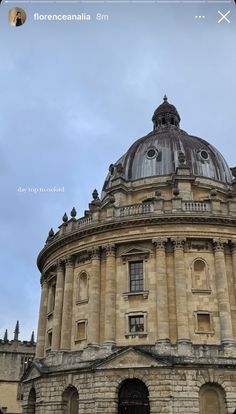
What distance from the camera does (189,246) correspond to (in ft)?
102

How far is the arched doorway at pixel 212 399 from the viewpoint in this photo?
26.5m

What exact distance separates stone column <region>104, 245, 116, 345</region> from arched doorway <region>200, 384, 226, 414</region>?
6.56m

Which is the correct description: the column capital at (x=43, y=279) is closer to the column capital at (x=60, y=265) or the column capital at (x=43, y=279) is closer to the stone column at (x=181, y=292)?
the column capital at (x=60, y=265)

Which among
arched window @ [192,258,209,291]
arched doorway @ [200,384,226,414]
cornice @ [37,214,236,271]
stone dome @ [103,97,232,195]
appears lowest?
arched doorway @ [200,384,226,414]

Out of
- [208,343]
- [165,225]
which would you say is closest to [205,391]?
[208,343]

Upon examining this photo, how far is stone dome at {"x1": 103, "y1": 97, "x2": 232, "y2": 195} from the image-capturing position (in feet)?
132

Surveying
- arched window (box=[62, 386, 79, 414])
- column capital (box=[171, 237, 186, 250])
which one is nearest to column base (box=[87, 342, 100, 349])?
arched window (box=[62, 386, 79, 414])

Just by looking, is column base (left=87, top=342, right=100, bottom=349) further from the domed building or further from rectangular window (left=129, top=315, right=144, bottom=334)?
rectangular window (left=129, top=315, right=144, bottom=334)

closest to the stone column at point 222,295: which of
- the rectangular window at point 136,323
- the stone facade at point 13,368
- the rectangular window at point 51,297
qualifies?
the rectangular window at point 136,323

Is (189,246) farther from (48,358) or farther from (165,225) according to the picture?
(48,358)

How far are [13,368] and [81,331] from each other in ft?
122

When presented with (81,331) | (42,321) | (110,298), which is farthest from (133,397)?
(42,321)

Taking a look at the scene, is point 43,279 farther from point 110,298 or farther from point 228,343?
point 228,343

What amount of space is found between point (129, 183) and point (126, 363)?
1721cm
